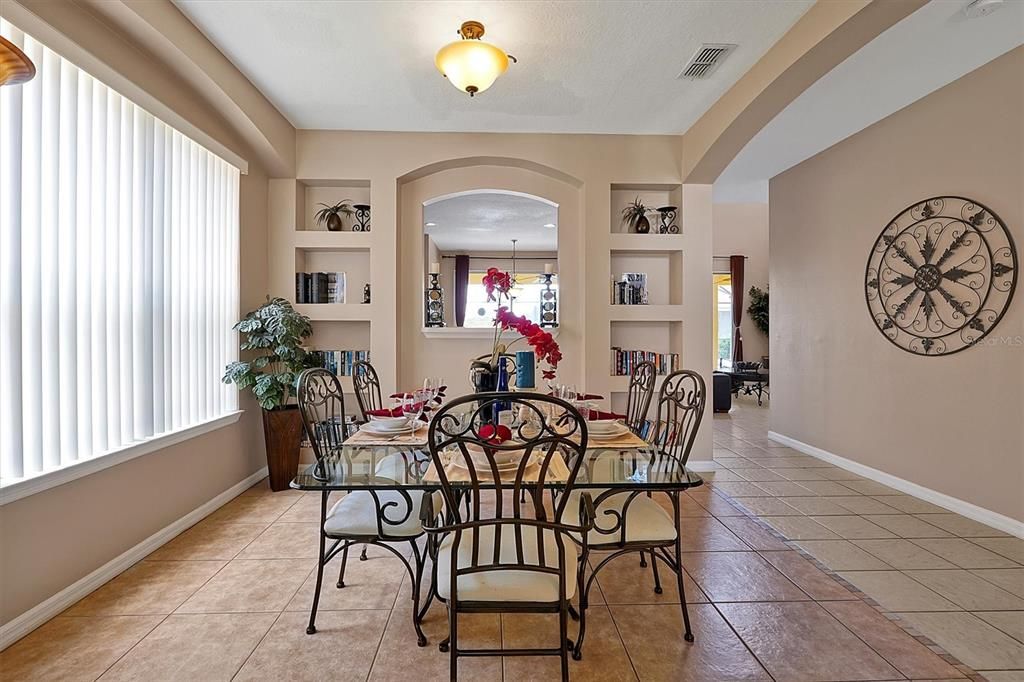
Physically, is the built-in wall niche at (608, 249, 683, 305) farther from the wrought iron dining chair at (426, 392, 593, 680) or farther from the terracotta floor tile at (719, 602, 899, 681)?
the wrought iron dining chair at (426, 392, 593, 680)

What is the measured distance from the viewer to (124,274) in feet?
8.45

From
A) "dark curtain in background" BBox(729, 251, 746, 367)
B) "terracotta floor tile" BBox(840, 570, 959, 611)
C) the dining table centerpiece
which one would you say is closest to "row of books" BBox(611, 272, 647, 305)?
the dining table centerpiece

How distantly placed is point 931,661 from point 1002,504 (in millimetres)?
1975

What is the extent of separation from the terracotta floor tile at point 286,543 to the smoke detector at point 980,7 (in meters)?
4.55

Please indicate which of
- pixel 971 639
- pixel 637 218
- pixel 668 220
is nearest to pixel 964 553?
pixel 971 639

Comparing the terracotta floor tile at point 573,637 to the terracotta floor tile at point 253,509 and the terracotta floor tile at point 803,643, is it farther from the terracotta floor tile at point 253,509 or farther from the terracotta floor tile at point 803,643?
the terracotta floor tile at point 253,509

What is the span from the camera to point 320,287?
4.34 m

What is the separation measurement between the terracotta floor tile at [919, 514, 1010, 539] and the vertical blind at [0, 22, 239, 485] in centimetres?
480

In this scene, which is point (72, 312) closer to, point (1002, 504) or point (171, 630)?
point (171, 630)

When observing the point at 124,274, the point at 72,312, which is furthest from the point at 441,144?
the point at 72,312

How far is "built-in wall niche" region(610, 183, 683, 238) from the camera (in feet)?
14.9

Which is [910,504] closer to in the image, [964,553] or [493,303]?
→ [964,553]

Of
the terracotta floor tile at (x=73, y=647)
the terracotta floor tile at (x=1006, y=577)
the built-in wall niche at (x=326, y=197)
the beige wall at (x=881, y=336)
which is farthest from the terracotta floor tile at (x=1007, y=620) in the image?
the built-in wall niche at (x=326, y=197)

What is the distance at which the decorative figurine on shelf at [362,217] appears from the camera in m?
4.43
